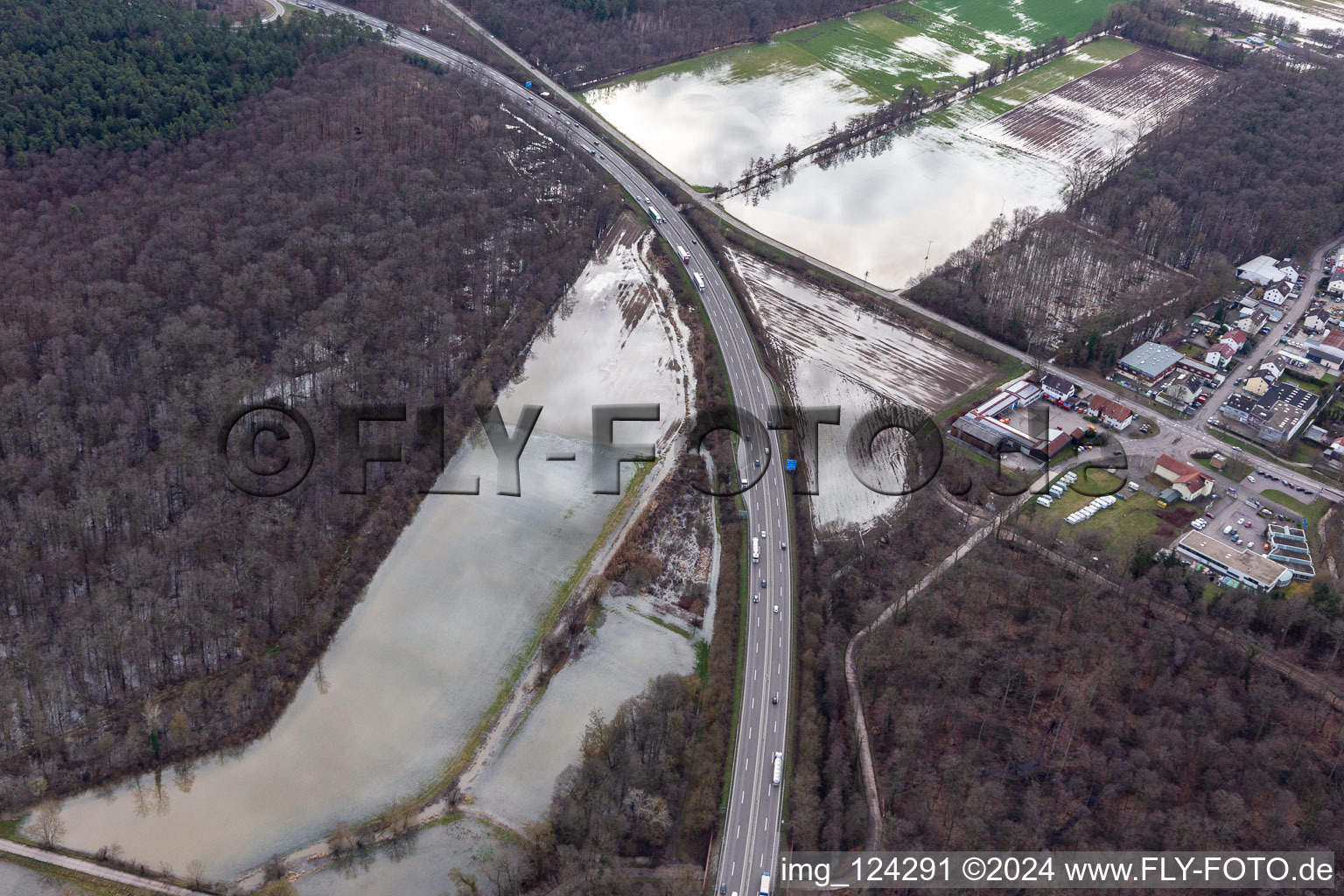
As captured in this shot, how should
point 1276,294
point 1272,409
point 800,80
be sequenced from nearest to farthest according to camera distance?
A: point 1272,409 < point 1276,294 < point 800,80

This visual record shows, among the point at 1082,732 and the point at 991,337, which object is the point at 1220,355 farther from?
the point at 1082,732

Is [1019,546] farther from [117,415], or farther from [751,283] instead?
[117,415]

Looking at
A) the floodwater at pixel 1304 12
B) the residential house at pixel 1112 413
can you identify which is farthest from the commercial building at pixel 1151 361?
the floodwater at pixel 1304 12

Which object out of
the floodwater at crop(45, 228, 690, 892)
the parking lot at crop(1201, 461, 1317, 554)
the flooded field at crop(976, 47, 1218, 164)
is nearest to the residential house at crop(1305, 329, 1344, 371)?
the parking lot at crop(1201, 461, 1317, 554)

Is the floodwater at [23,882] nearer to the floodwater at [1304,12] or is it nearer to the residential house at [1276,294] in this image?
the residential house at [1276,294]

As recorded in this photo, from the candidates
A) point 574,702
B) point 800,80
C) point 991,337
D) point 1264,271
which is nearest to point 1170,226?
point 1264,271

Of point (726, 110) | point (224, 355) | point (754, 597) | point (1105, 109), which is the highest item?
point (1105, 109)
